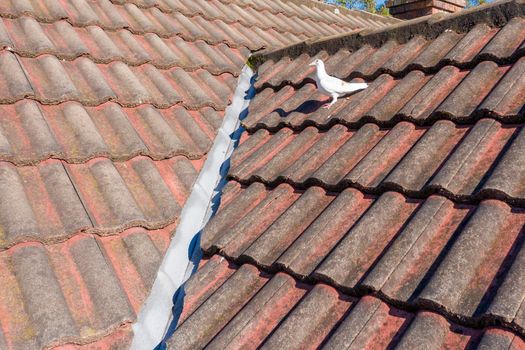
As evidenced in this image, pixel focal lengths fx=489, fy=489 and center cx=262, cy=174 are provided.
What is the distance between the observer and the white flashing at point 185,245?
2.22 metres

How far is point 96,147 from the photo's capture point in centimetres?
281

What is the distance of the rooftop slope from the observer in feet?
5.57

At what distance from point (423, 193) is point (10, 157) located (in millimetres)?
2034

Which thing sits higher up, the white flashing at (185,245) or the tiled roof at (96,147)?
the tiled roof at (96,147)

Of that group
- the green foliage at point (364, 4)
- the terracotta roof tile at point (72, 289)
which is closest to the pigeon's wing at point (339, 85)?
the terracotta roof tile at point (72, 289)

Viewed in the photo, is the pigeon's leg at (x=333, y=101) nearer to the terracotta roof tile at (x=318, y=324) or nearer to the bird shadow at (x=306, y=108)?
the bird shadow at (x=306, y=108)

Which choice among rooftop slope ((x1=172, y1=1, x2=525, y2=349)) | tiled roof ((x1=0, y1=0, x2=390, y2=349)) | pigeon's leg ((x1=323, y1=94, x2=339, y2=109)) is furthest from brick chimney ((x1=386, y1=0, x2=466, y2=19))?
pigeon's leg ((x1=323, y1=94, x2=339, y2=109))

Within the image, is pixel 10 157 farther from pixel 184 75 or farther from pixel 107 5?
pixel 107 5

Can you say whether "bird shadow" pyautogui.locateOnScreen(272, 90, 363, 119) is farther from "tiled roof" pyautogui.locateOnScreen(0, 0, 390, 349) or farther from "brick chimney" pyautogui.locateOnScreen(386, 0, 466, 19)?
"brick chimney" pyautogui.locateOnScreen(386, 0, 466, 19)

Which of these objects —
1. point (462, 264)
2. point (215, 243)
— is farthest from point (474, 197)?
point (215, 243)

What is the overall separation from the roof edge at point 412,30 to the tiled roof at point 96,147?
484mm

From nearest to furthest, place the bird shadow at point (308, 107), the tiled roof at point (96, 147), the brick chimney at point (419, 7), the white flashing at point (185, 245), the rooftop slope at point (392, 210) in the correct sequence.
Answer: the rooftop slope at point (392, 210)
the tiled roof at point (96, 147)
the white flashing at point (185, 245)
the bird shadow at point (308, 107)
the brick chimney at point (419, 7)

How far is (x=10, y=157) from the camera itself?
2.50 m

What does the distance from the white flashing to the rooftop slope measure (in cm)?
14
